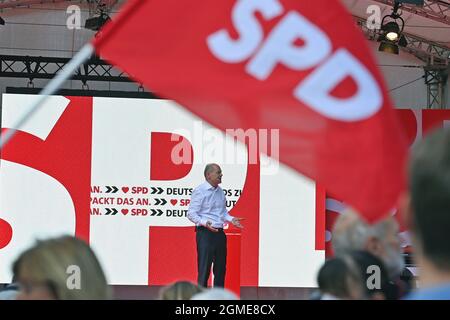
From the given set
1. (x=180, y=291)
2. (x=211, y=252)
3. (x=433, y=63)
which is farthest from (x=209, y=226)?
(x=433, y=63)

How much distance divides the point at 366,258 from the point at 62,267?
1246 millimetres

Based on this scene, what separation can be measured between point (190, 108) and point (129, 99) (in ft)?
32.5

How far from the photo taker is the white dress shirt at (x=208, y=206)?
9.66 meters

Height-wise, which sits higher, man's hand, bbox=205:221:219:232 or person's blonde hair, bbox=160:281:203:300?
man's hand, bbox=205:221:219:232

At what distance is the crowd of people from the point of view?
1.29 metres

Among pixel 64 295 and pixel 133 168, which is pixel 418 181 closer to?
pixel 64 295

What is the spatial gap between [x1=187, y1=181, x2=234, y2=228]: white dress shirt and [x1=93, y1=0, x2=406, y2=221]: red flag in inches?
286

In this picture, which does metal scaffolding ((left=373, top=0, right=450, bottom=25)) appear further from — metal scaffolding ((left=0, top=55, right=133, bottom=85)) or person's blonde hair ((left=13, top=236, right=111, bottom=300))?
person's blonde hair ((left=13, top=236, right=111, bottom=300))

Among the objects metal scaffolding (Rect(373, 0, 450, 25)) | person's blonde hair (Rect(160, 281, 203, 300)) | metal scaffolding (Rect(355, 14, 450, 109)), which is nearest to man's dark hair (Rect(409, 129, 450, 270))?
person's blonde hair (Rect(160, 281, 203, 300))

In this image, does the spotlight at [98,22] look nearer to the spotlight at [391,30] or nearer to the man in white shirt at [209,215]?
the spotlight at [391,30]

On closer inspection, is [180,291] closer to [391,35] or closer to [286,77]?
[286,77]

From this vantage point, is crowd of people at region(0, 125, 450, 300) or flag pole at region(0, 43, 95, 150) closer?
crowd of people at region(0, 125, 450, 300)

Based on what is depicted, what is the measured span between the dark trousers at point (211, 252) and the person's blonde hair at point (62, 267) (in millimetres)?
7660

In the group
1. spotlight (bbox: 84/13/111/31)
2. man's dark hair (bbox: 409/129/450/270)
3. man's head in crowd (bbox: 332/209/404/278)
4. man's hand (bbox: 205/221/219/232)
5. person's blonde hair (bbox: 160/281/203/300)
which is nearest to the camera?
man's dark hair (bbox: 409/129/450/270)
